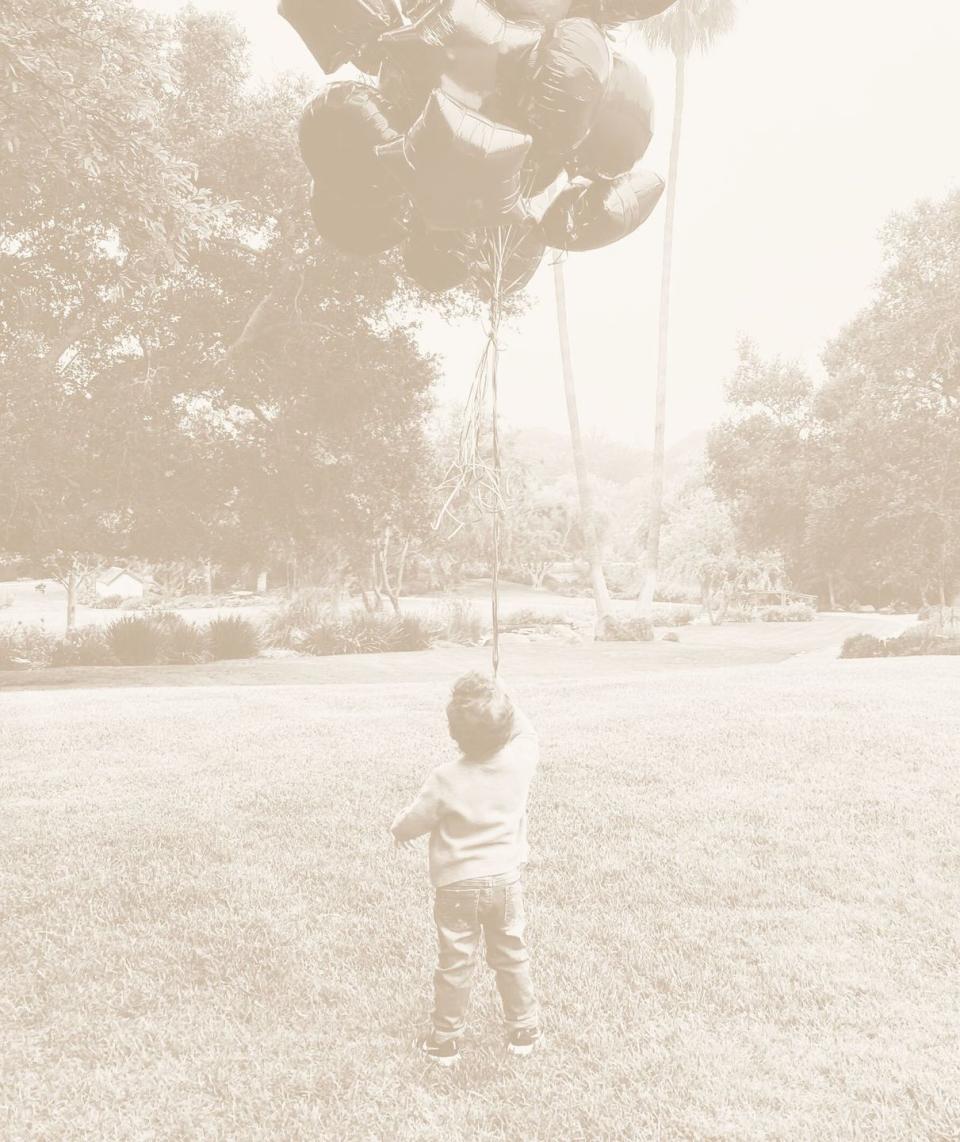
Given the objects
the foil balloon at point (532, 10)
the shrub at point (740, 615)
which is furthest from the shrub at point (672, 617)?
the foil balloon at point (532, 10)

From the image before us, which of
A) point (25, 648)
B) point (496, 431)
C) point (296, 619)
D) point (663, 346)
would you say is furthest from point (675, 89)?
point (496, 431)

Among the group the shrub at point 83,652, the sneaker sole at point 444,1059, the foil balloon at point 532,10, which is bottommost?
the sneaker sole at point 444,1059

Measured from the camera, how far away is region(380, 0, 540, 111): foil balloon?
324cm

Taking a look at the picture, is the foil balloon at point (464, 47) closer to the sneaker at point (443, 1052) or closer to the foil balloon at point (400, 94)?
the foil balloon at point (400, 94)

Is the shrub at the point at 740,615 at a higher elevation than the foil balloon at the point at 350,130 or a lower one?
lower

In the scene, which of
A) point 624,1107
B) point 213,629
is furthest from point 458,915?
point 213,629

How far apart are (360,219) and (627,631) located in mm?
21091

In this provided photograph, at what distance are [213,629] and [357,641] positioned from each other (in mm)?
3046

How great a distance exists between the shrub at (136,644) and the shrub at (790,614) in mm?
24326

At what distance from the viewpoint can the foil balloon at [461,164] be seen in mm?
3268

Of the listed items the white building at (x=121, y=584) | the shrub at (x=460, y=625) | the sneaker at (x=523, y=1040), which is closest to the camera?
the sneaker at (x=523, y=1040)

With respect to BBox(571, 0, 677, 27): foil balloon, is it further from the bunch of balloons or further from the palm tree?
the palm tree

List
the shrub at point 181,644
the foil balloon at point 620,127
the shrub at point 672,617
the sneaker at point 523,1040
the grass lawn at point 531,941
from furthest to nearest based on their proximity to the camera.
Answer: the shrub at point 672,617 → the shrub at point 181,644 → the foil balloon at point 620,127 → the sneaker at point 523,1040 → the grass lawn at point 531,941

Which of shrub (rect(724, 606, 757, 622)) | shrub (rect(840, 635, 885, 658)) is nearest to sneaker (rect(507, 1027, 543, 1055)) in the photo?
shrub (rect(840, 635, 885, 658))
